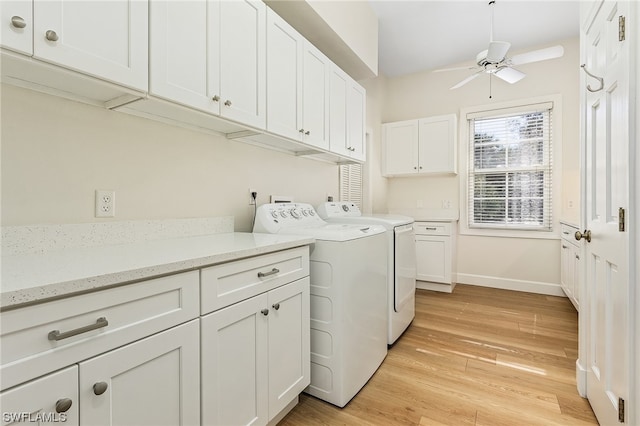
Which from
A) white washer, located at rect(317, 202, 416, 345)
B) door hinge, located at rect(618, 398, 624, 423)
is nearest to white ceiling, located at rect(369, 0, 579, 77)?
white washer, located at rect(317, 202, 416, 345)

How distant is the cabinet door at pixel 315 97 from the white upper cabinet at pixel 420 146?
216 centimetres

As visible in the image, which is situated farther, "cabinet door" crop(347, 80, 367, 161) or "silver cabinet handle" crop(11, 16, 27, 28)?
"cabinet door" crop(347, 80, 367, 161)

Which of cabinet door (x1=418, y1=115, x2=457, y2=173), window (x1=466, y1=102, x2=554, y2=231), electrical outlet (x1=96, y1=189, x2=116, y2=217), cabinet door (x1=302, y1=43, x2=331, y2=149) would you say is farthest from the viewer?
cabinet door (x1=418, y1=115, x2=457, y2=173)

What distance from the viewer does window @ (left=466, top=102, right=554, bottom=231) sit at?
3.74m

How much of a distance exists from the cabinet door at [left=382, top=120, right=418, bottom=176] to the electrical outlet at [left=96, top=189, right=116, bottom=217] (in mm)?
3581

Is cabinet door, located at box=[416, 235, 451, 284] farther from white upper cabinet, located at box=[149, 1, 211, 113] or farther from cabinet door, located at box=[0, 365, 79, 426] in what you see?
cabinet door, located at box=[0, 365, 79, 426]

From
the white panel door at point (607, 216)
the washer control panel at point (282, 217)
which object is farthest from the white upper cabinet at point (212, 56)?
the white panel door at point (607, 216)

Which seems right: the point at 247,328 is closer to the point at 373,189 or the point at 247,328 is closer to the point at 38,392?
the point at 38,392

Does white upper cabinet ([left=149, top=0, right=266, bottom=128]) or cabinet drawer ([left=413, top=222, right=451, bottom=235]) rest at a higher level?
white upper cabinet ([left=149, top=0, right=266, bottom=128])

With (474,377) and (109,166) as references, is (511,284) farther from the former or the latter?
(109,166)

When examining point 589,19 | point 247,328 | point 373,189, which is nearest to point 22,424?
point 247,328

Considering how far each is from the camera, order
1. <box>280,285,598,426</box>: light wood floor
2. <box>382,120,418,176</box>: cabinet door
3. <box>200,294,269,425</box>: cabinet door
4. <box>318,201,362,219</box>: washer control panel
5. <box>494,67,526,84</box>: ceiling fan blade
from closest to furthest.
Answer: <box>200,294,269,425</box>: cabinet door → <box>280,285,598,426</box>: light wood floor → <box>318,201,362,219</box>: washer control panel → <box>494,67,526,84</box>: ceiling fan blade → <box>382,120,418,176</box>: cabinet door

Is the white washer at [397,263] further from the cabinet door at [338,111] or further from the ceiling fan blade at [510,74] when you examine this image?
the ceiling fan blade at [510,74]

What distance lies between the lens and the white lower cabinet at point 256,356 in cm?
111
